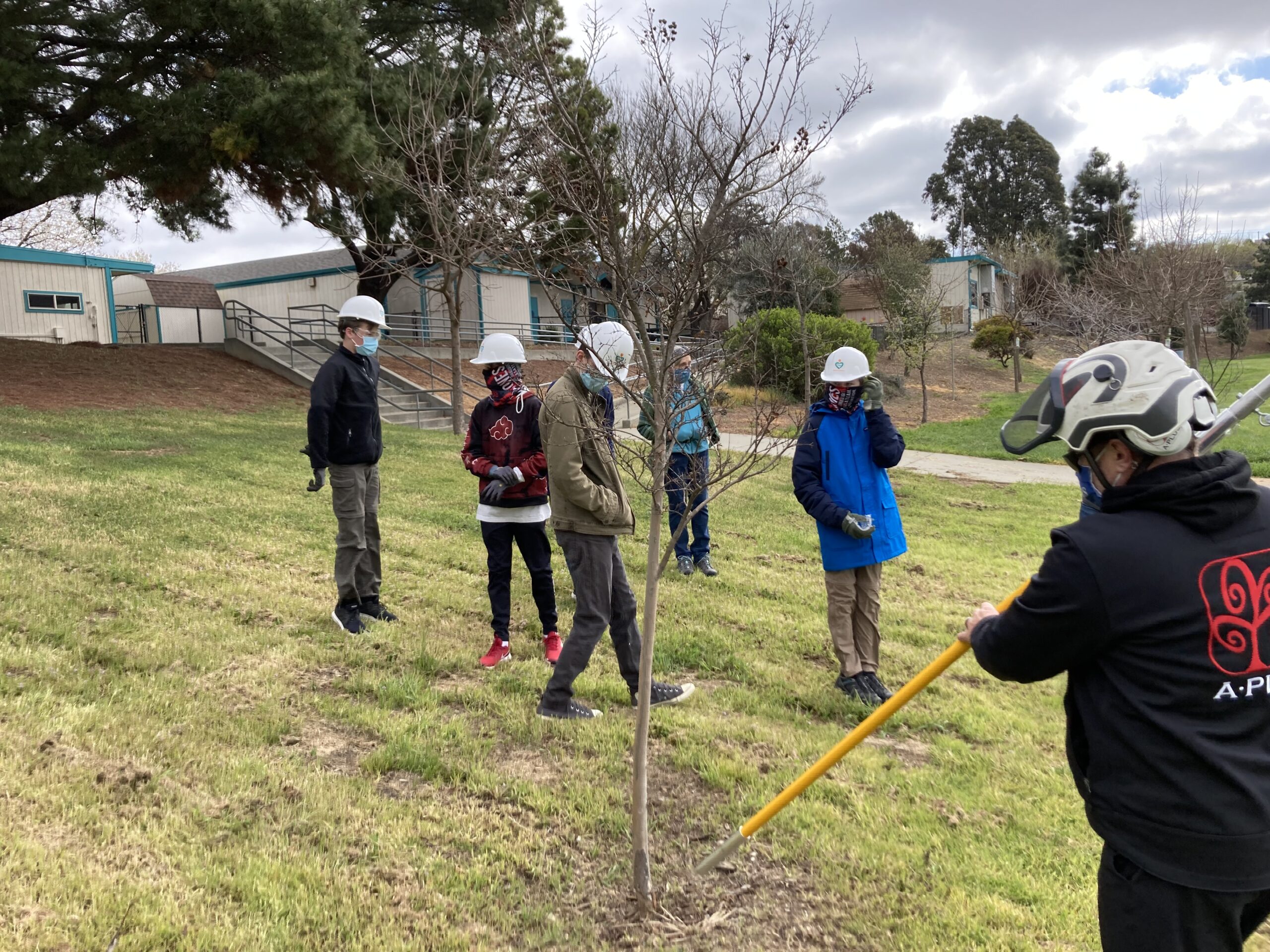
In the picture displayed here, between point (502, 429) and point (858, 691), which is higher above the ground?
point (502, 429)

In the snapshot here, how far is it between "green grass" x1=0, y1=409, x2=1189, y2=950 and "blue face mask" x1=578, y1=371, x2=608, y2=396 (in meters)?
1.59

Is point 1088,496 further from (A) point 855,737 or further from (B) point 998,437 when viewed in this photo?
(B) point 998,437

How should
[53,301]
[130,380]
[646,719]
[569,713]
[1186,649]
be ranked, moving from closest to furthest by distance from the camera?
[1186,649], [646,719], [569,713], [130,380], [53,301]

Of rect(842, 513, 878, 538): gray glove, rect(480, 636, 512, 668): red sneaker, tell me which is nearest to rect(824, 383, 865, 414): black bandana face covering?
rect(842, 513, 878, 538): gray glove

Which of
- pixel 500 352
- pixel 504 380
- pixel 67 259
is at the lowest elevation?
pixel 504 380

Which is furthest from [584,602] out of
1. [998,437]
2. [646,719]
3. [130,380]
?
[130,380]

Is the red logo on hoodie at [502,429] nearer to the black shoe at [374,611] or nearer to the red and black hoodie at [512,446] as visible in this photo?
the red and black hoodie at [512,446]

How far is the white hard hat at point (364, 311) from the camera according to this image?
4949 millimetres

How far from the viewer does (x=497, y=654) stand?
4.62m

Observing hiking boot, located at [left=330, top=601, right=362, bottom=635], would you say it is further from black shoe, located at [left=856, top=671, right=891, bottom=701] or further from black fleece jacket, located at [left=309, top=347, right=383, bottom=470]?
black shoe, located at [left=856, top=671, right=891, bottom=701]

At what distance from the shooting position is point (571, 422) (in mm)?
3682

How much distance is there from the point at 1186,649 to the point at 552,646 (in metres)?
3.56

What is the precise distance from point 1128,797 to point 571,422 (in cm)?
253

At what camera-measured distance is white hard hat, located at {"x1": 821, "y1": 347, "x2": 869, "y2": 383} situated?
4324 mm
